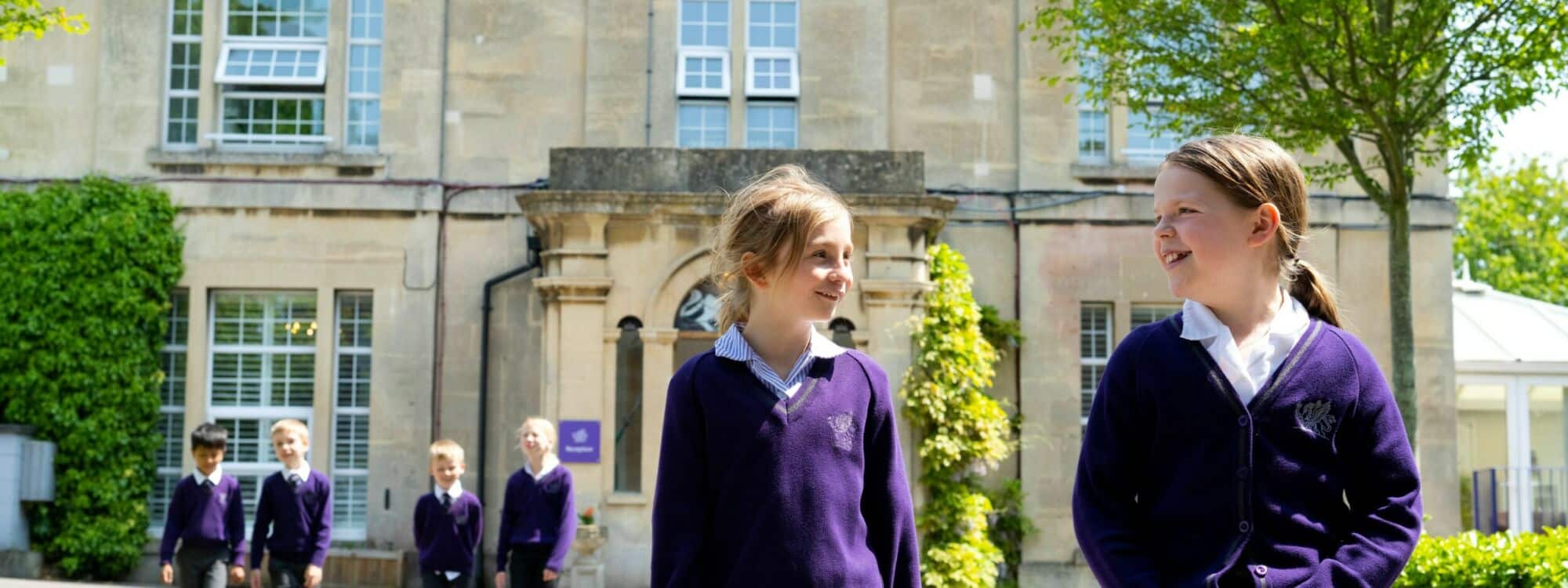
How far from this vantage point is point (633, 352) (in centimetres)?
1608

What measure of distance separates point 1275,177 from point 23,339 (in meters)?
16.4

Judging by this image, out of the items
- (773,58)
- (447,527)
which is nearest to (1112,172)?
(773,58)

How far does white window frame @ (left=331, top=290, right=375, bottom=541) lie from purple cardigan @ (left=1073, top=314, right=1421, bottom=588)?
1525cm

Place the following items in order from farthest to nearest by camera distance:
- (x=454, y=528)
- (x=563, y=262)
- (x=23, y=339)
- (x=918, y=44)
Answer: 1. (x=918, y=44)
2. (x=23, y=339)
3. (x=563, y=262)
4. (x=454, y=528)

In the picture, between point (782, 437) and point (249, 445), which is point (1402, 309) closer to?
point (782, 437)

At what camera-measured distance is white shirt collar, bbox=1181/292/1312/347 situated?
3564 millimetres

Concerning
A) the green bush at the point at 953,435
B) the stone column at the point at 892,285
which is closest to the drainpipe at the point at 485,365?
the stone column at the point at 892,285

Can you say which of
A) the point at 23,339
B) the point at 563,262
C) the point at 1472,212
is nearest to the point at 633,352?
the point at 563,262

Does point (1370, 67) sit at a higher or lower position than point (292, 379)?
higher

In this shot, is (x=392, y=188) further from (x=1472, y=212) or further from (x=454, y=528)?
(x=1472, y=212)

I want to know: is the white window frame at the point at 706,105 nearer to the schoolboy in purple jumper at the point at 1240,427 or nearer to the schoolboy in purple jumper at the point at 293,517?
the schoolboy in purple jumper at the point at 293,517

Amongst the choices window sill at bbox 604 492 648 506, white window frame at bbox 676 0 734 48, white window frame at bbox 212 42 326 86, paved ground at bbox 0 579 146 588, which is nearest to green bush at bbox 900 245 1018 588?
window sill at bbox 604 492 648 506

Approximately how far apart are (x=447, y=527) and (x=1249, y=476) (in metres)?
8.87

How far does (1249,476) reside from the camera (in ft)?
11.1
